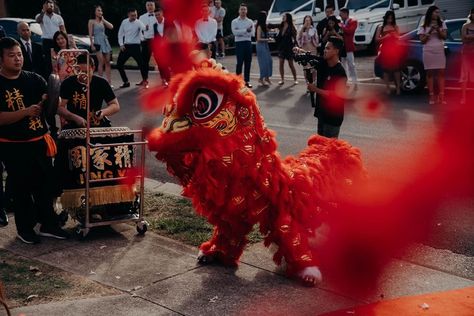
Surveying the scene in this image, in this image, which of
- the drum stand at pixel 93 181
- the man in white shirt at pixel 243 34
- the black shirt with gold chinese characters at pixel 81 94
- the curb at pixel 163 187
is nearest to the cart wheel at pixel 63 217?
the drum stand at pixel 93 181

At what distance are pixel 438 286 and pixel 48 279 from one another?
2.95 metres

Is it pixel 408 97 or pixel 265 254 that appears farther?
pixel 408 97

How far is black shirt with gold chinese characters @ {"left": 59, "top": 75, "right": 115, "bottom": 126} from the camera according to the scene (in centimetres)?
675

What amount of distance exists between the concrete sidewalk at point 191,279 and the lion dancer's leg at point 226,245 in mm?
90

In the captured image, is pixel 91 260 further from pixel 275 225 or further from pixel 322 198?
pixel 322 198

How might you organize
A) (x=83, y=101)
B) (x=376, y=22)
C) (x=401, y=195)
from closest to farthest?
(x=83, y=101), (x=401, y=195), (x=376, y=22)

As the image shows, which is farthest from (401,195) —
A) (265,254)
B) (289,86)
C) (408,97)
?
(289,86)

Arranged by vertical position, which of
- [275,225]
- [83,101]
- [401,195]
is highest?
[83,101]

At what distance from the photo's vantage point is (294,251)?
214 inches

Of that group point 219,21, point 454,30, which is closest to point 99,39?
point 219,21

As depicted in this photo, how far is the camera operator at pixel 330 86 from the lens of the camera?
728 centimetres

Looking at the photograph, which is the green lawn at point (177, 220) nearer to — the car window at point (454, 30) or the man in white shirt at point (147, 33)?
the man in white shirt at point (147, 33)

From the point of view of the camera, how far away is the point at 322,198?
5738 millimetres

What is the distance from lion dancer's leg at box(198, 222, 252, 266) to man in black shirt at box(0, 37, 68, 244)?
58.5 inches
